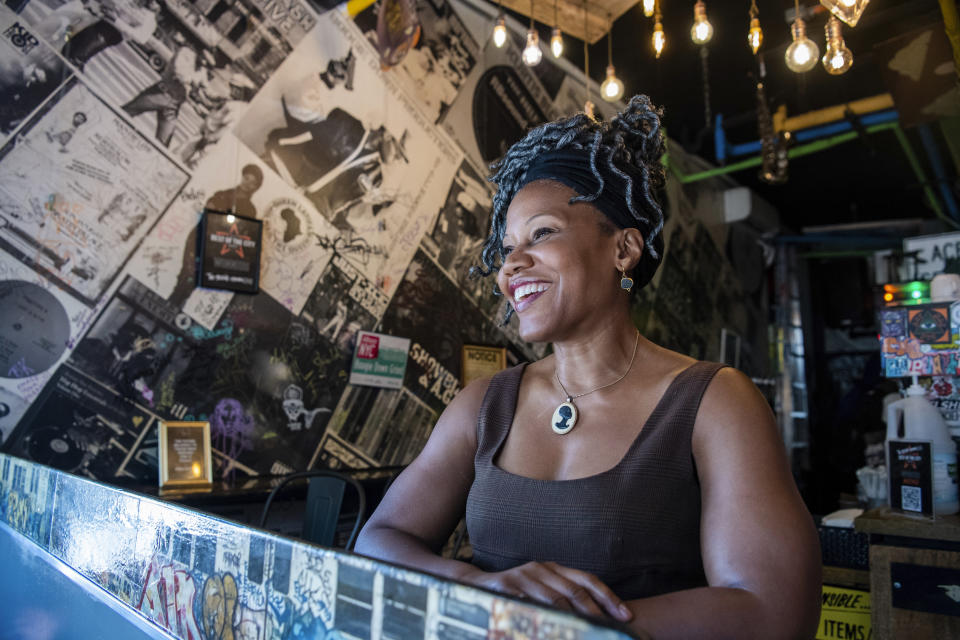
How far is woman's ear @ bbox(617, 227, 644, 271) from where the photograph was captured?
1.33 meters

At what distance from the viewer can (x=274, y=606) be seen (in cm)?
57

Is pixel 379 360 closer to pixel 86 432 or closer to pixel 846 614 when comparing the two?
pixel 86 432

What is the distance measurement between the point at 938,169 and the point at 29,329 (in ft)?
22.8

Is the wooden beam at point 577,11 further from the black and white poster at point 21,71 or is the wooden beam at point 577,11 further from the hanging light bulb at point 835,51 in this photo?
the black and white poster at point 21,71

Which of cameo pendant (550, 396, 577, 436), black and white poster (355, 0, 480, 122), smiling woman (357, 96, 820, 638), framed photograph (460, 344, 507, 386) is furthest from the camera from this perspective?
framed photograph (460, 344, 507, 386)

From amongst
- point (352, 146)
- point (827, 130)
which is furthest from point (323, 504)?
point (827, 130)

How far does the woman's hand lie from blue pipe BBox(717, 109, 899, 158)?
5.61 meters

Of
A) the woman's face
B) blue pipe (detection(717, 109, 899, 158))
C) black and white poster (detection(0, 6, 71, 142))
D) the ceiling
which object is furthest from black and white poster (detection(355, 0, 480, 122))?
blue pipe (detection(717, 109, 899, 158))

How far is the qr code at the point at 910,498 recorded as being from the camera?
6.92 feet

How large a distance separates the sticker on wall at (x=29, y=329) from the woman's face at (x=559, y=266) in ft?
7.08

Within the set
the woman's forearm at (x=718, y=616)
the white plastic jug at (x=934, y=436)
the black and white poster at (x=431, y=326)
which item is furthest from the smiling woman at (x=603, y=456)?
the black and white poster at (x=431, y=326)

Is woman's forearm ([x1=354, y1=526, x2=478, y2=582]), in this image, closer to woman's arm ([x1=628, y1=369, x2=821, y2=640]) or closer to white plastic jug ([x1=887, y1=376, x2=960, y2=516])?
woman's arm ([x1=628, y1=369, x2=821, y2=640])

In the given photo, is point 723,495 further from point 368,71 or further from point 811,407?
point 811,407

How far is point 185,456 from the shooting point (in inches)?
111
